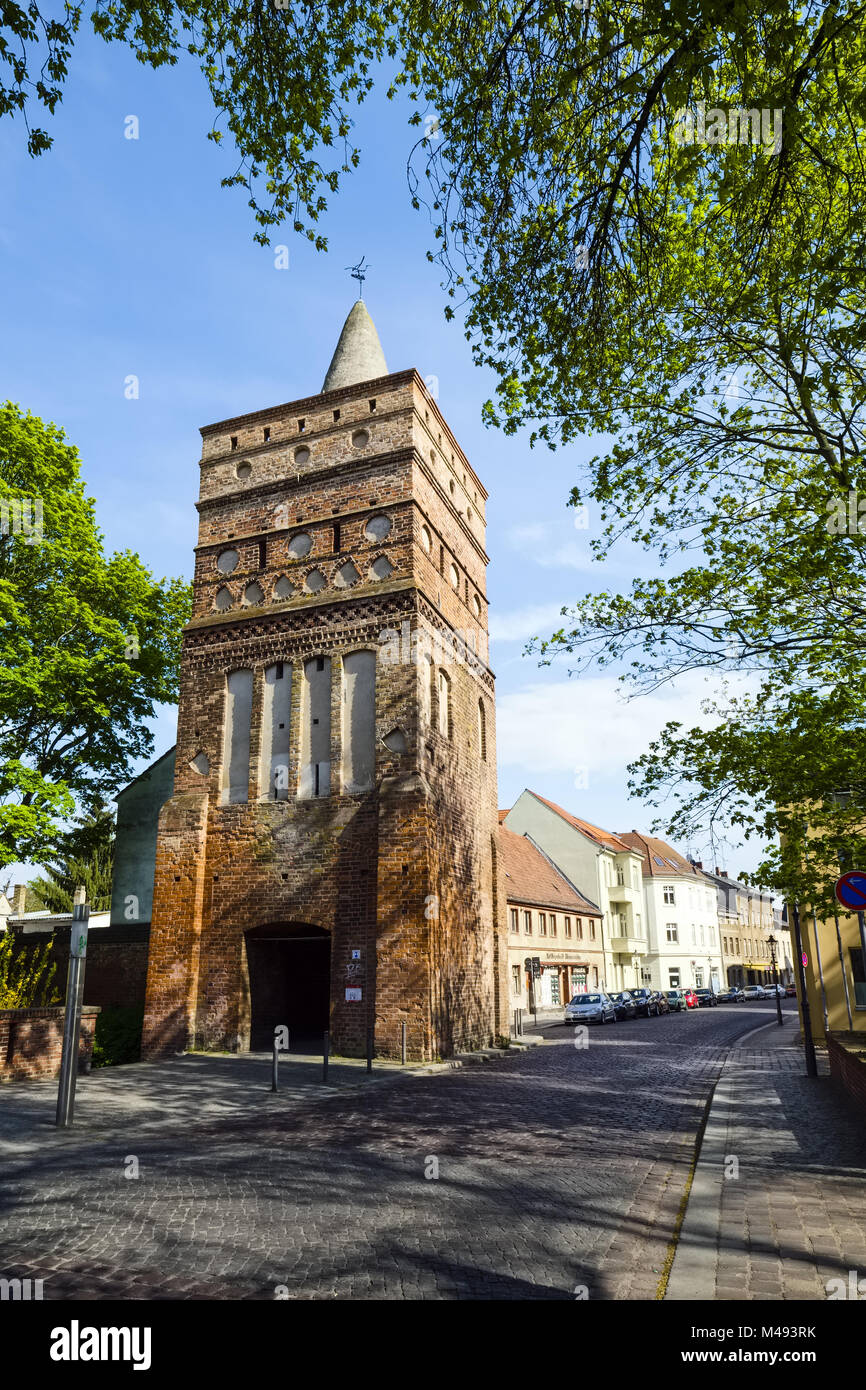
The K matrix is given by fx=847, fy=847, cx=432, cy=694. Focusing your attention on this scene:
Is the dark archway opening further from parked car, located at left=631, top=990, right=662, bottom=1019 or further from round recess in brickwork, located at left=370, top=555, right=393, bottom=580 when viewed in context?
parked car, located at left=631, top=990, right=662, bottom=1019

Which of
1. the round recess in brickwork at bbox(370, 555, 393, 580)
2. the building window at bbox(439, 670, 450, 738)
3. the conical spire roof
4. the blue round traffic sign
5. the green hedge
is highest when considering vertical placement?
the conical spire roof

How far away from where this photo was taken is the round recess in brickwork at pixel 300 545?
19.2 meters

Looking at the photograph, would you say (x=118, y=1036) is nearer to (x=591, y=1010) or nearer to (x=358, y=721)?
(x=358, y=721)

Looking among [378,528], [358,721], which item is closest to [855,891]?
[358,721]

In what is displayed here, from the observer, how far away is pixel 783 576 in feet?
31.7

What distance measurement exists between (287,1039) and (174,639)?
1182cm

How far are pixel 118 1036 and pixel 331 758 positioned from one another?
24.3 ft

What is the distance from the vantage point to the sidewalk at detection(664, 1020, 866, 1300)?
15.1ft

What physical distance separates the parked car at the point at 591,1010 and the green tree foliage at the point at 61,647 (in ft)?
66.7

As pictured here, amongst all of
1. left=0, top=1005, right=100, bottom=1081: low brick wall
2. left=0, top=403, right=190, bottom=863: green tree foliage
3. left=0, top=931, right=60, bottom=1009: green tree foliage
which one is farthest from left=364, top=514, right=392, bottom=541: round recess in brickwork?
left=0, top=931, right=60, bottom=1009: green tree foliage

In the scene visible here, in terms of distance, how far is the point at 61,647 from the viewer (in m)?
21.5

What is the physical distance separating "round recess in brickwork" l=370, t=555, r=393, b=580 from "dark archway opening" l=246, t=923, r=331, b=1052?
7.40 metres
